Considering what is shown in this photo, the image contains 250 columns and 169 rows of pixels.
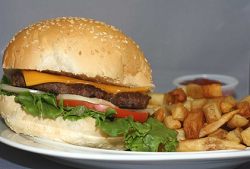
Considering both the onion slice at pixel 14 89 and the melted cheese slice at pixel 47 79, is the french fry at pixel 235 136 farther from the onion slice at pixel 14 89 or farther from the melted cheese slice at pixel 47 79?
the onion slice at pixel 14 89

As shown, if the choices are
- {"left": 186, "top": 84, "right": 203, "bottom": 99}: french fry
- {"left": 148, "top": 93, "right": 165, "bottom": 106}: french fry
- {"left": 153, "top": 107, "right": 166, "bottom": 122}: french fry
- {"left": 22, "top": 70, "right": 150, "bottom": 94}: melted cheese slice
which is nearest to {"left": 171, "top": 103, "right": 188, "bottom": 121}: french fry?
{"left": 153, "top": 107, "right": 166, "bottom": 122}: french fry

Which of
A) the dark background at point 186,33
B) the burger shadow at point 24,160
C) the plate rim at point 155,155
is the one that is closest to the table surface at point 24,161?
the burger shadow at point 24,160

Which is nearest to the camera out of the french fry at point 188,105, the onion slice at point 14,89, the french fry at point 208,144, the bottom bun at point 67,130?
the french fry at point 208,144

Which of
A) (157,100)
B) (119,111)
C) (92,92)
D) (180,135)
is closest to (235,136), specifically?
(180,135)

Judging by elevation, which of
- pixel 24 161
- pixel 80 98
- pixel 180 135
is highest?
pixel 80 98

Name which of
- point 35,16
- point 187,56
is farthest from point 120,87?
point 187,56

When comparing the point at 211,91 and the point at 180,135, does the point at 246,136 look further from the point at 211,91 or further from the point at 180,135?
the point at 211,91
